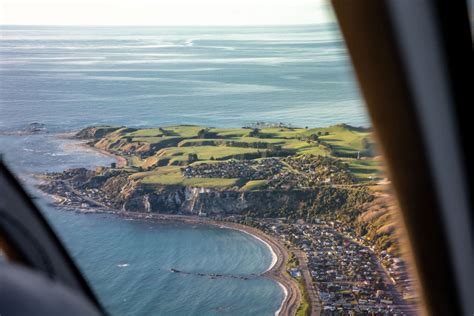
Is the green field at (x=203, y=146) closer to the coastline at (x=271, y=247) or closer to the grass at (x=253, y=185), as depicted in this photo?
the grass at (x=253, y=185)

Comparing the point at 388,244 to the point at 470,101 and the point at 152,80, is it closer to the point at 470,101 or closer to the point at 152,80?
the point at 470,101

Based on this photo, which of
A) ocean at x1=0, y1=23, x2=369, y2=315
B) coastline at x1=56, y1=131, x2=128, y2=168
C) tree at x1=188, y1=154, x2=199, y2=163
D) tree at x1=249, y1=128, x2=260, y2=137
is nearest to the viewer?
ocean at x1=0, y1=23, x2=369, y2=315

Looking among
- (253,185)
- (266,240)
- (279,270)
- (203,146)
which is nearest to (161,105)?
(203,146)

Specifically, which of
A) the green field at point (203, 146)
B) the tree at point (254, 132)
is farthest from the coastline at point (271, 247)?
the tree at point (254, 132)

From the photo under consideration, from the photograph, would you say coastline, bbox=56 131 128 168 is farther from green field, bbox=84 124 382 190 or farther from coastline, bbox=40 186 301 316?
coastline, bbox=40 186 301 316

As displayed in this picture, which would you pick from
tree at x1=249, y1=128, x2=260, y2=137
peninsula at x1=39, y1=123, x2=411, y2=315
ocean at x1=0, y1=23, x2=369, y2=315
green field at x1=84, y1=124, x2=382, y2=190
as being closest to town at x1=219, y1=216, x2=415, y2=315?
peninsula at x1=39, y1=123, x2=411, y2=315

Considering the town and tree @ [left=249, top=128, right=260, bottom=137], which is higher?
tree @ [left=249, top=128, right=260, bottom=137]

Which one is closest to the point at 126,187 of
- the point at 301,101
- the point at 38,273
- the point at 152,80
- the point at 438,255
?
the point at 152,80

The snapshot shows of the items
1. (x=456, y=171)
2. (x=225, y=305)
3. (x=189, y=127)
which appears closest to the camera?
(x=456, y=171)
